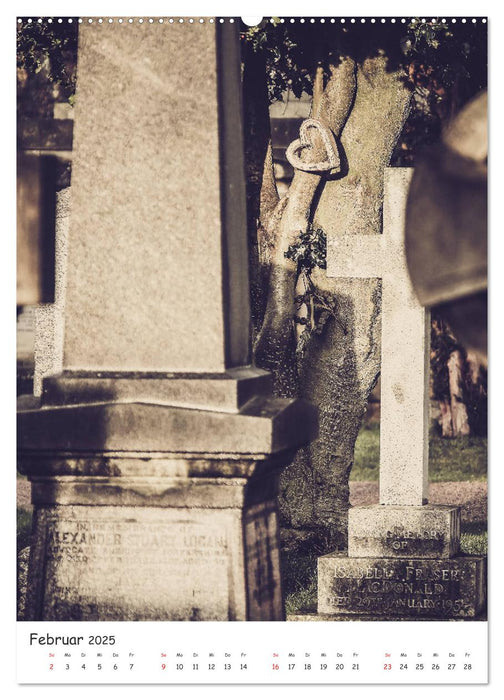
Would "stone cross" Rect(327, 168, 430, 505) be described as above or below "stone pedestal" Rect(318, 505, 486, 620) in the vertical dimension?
above

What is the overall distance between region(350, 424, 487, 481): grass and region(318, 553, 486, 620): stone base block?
6402 millimetres

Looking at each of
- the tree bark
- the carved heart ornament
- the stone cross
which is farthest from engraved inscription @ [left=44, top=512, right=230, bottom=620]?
the carved heart ornament

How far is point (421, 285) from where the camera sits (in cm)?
330

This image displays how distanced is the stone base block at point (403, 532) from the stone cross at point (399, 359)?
0.12 m

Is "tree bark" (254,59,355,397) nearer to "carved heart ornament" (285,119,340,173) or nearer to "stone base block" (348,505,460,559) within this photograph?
"carved heart ornament" (285,119,340,173)

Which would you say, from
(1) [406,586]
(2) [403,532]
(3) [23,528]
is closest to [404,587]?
(1) [406,586]

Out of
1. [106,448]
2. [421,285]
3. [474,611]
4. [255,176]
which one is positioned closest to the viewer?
[421,285]

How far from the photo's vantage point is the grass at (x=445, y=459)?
13375mm

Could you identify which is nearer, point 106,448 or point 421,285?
point 421,285

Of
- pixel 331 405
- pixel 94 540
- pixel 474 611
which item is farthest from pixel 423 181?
pixel 331 405

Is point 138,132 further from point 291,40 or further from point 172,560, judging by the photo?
point 291,40

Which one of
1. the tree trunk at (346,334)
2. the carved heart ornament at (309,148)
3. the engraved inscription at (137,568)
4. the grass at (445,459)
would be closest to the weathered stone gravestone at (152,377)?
the engraved inscription at (137,568)

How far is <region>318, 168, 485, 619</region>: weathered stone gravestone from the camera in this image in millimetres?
6672
